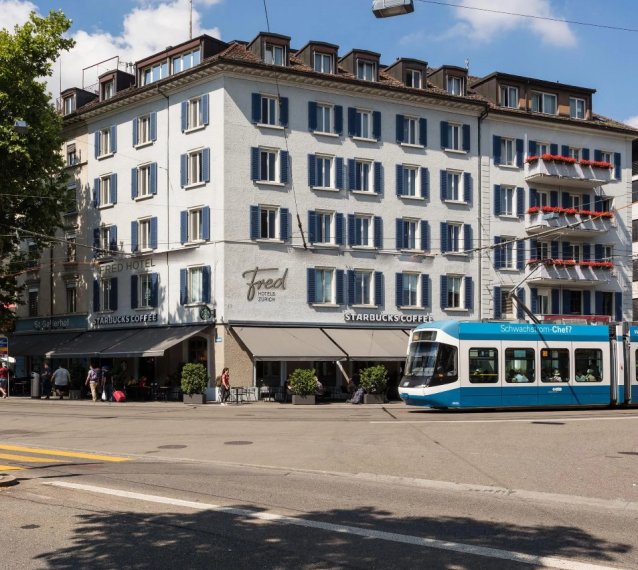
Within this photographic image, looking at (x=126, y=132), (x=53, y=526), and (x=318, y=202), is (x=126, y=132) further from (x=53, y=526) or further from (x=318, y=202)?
(x=53, y=526)

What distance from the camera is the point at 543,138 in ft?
157

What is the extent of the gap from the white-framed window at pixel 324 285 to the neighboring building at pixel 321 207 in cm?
10

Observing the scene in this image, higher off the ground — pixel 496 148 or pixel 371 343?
pixel 496 148

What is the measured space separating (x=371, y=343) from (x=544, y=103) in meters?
18.7

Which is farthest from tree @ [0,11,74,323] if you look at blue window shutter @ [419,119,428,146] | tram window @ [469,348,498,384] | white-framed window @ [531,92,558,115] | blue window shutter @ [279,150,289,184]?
white-framed window @ [531,92,558,115]

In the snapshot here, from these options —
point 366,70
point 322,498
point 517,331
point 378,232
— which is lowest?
point 322,498

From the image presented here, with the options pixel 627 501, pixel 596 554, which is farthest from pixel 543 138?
pixel 596 554

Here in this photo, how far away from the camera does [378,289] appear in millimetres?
42281

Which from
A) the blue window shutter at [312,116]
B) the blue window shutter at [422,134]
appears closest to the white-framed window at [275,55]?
the blue window shutter at [312,116]

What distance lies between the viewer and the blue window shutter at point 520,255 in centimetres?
4650

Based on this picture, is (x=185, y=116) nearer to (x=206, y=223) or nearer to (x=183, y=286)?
(x=206, y=223)

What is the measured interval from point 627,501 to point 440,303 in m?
33.4

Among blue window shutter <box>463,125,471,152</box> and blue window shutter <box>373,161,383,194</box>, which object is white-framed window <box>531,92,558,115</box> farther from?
blue window shutter <box>373,161,383,194</box>

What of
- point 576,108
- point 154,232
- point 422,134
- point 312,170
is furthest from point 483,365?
point 576,108
